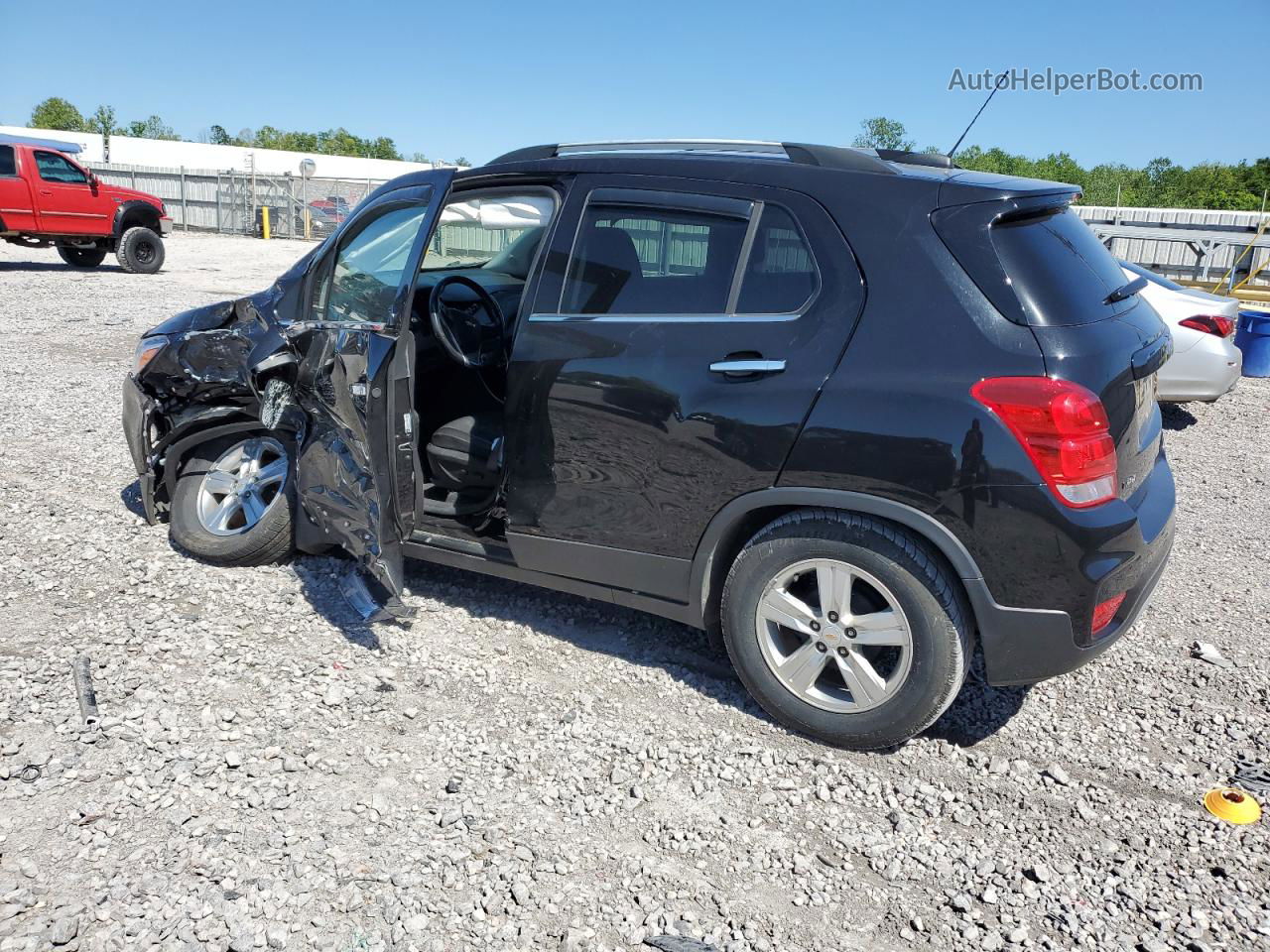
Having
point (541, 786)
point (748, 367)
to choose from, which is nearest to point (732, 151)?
point (748, 367)

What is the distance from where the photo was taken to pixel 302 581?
4.51m

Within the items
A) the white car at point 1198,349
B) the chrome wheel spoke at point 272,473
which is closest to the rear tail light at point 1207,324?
the white car at point 1198,349

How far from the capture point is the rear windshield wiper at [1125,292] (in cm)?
320

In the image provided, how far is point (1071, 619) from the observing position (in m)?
2.90

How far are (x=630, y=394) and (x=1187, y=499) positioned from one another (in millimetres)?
4654

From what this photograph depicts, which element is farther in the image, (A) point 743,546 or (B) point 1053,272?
(A) point 743,546

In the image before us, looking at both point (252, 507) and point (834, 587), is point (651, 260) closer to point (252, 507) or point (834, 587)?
point (834, 587)

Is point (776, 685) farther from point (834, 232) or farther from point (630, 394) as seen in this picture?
point (834, 232)

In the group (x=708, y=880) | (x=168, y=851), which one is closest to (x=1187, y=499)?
(x=708, y=880)

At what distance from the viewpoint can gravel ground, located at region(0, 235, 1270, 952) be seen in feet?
8.27

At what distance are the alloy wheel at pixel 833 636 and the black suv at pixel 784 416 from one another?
0.4 inches

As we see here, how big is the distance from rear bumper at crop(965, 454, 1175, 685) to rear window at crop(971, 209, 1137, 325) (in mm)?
651

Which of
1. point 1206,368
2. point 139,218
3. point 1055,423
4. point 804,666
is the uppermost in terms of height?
point 139,218

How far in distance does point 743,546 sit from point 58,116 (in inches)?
4478
